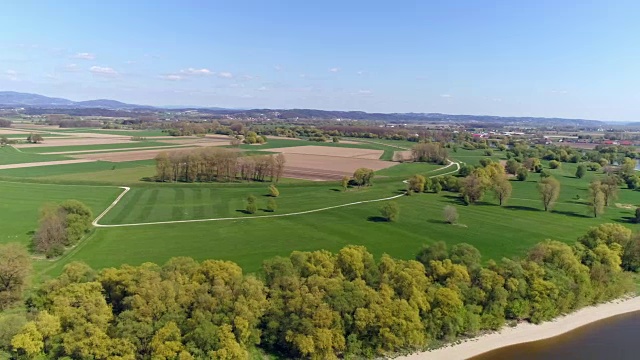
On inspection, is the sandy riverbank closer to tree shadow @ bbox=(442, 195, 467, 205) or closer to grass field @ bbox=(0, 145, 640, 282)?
grass field @ bbox=(0, 145, 640, 282)

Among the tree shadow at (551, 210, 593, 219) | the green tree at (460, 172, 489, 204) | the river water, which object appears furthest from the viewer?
the green tree at (460, 172, 489, 204)

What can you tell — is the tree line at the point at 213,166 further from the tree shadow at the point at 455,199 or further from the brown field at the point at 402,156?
the brown field at the point at 402,156

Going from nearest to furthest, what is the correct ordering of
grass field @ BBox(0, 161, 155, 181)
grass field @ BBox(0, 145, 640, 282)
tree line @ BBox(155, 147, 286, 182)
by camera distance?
grass field @ BBox(0, 145, 640, 282), grass field @ BBox(0, 161, 155, 181), tree line @ BBox(155, 147, 286, 182)

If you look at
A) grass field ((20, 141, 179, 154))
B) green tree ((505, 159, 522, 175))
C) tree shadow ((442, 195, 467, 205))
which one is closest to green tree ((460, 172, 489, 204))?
tree shadow ((442, 195, 467, 205))

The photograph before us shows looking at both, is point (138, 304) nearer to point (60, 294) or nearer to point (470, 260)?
point (60, 294)

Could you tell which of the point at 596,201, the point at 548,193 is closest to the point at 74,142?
the point at 548,193

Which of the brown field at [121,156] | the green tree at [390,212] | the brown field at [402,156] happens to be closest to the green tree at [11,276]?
the green tree at [390,212]

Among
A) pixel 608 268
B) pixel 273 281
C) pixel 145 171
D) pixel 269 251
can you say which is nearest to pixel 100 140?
pixel 145 171
